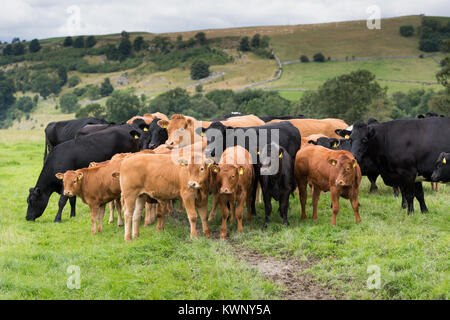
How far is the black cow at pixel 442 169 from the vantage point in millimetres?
9500

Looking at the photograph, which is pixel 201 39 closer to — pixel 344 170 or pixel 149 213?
pixel 149 213

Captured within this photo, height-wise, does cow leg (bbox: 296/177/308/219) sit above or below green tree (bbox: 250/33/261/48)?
below

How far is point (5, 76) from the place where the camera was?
12525 cm

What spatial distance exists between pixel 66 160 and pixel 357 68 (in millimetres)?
88379

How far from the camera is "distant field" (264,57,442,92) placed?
88188 mm

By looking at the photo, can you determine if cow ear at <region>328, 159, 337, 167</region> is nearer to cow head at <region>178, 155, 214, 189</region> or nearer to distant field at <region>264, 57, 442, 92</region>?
cow head at <region>178, 155, 214, 189</region>

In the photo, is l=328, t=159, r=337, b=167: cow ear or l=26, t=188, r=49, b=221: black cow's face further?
l=26, t=188, r=49, b=221: black cow's face

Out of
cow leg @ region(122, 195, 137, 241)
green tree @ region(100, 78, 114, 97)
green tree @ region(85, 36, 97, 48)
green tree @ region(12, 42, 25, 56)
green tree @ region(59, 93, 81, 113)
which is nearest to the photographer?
cow leg @ region(122, 195, 137, 241)

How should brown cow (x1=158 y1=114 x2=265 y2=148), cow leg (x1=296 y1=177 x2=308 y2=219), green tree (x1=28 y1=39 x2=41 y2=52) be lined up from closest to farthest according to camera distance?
cow leg (x1=296 y1=177 x2=308 y2=219) → brown cow (x1=158 y1=114 x2=265 y2=148) → green tree (x1=28 y1=39 x2=41 y2=52)

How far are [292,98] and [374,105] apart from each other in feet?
83.3

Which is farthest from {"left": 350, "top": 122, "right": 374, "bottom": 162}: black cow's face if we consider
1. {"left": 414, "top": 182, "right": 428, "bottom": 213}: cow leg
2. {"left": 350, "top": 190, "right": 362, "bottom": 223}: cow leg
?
{"left": 350, "top": 190, "right": 362, "bottom": 223}: cow leg

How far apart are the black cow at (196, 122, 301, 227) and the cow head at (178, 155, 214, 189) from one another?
52.5 inches

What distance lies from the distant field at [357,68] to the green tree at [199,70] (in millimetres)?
17896

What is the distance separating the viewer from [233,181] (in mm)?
8805
